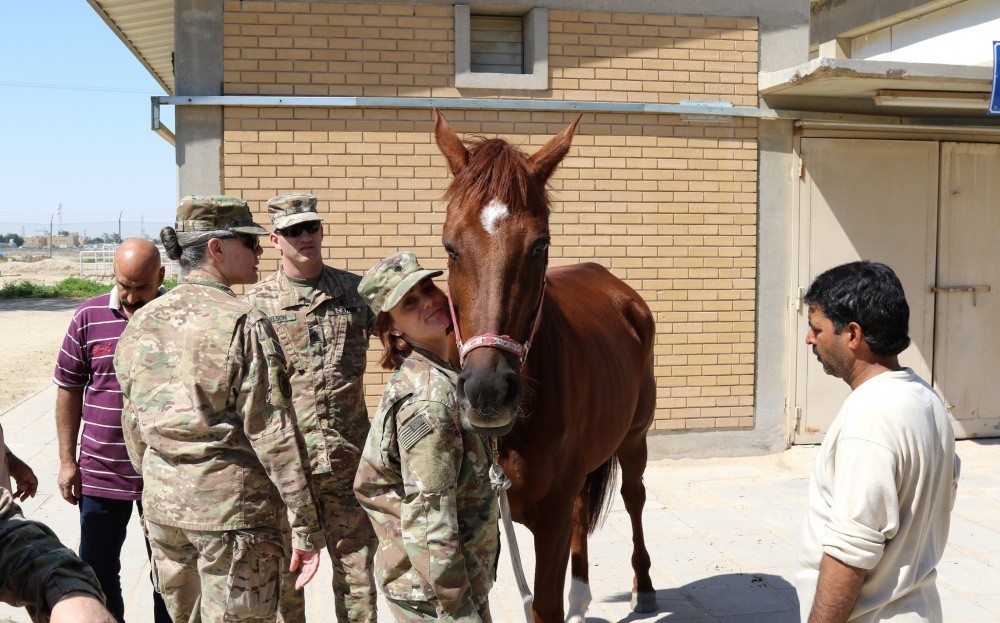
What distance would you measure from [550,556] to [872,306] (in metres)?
1.70

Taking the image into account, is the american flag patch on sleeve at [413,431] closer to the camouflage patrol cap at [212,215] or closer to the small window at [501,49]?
the camouflage patrol cap at [212,215]

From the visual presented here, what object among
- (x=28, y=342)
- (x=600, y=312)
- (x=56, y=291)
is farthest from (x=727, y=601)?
(x=56, y=291)

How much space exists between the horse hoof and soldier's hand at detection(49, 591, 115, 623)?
352 centimetres

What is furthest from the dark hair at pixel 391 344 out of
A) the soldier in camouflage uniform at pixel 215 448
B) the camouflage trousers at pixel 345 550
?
the camouflage trousers at pixel 345 550

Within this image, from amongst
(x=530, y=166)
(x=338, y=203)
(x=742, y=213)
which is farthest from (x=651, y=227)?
(x=530, y=166)

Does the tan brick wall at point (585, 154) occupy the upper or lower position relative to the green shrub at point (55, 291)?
upper

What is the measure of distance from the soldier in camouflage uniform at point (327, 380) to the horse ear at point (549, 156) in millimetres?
937

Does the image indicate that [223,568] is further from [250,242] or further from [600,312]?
[600,312]

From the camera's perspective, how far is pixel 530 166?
3.20 meters

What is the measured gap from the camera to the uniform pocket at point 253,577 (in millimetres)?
2682

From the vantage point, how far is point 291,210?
3.56 m

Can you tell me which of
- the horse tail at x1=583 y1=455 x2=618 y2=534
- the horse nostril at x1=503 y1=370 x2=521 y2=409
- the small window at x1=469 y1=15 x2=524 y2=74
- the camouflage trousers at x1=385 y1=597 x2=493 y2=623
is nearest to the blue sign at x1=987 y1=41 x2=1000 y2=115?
the small window at x1=469 y1=15 x2=524 y2=74

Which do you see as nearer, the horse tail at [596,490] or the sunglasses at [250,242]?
the sunglasses at [250,242]

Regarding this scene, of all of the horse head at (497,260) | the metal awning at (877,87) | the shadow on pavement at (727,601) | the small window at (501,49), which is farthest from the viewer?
the small window at (501,49)
